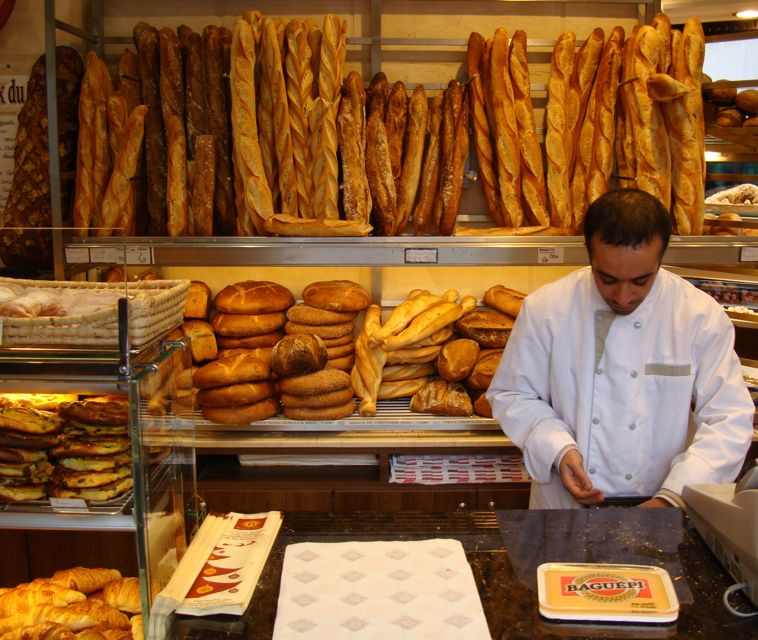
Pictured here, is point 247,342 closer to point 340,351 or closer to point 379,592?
point 340,351

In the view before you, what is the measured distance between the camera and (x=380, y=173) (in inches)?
120

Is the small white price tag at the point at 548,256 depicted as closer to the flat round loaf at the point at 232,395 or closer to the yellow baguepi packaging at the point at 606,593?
the flat round loaf at the point at 232,395

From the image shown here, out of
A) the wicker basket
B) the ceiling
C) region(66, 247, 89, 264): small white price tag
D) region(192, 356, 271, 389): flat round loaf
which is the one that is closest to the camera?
the wicker basket

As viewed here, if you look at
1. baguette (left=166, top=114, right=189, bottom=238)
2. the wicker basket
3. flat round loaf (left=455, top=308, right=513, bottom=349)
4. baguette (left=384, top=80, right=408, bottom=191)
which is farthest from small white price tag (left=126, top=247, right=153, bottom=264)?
the wicker basket

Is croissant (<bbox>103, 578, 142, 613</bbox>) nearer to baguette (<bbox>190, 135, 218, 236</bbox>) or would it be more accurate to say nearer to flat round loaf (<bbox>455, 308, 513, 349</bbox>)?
baguette (<bbox>190, 135, 218, 236</bbox>)

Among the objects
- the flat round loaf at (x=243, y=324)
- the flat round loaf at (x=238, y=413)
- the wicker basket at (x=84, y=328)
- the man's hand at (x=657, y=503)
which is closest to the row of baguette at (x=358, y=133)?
the flat round loaf at (x=243, y=324)

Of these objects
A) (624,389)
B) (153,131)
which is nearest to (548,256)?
(624,389)

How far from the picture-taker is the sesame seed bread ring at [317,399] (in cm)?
293

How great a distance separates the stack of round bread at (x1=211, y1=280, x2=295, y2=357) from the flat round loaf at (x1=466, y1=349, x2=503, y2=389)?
792 mm

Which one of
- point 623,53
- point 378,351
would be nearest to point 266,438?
point 378,351

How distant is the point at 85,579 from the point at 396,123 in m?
2.05

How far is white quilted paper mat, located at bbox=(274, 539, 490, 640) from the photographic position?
1243 mm

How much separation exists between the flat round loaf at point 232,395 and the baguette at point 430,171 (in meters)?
0.92

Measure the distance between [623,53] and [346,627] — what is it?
2.65 metres
